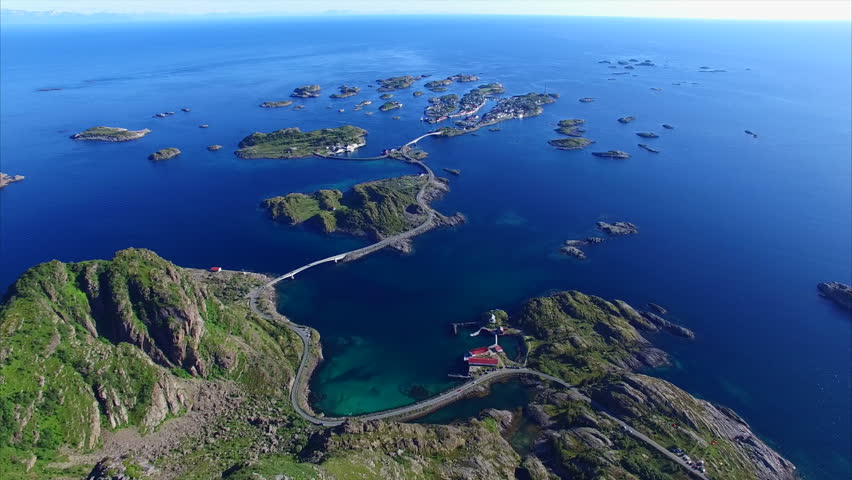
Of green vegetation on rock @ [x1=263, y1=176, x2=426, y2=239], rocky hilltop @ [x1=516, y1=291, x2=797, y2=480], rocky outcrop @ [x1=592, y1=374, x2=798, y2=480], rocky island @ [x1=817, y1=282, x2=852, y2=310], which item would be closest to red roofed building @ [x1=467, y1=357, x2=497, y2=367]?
rocky hilltop @ [x1=516, y1=291, x2=797, y2=480]

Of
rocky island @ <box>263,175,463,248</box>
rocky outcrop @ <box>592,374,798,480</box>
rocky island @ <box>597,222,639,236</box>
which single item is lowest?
rocky outcrop @ <box>592,374,798,480</box>

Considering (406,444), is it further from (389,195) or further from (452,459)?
(389,195)

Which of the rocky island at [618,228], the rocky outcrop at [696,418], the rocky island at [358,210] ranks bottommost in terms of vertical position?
the rocky outcrop at [696,418]

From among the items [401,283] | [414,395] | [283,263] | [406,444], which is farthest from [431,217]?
[406,444]

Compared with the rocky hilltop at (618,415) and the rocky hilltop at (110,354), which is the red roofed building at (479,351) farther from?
the rocky hilltop at (110,354)

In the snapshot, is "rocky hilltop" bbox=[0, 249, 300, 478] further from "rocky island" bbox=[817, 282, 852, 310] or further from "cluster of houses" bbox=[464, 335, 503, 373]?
"rocky island" bbox=[817, 282, 852, 310]

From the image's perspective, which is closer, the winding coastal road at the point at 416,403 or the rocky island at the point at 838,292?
the winding coastal road at the point at 416,403

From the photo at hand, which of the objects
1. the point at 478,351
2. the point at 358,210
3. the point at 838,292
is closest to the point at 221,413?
the point at 478,351

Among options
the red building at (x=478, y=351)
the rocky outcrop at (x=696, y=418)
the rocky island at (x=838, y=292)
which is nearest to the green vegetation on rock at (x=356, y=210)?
the red building at (x=478, y=351)
